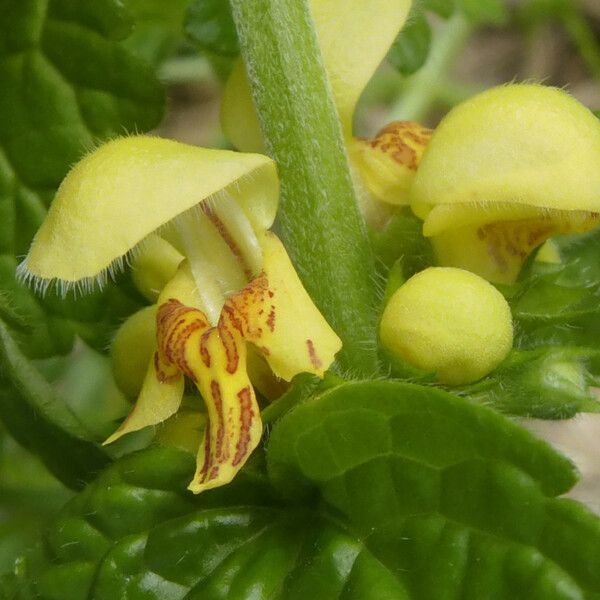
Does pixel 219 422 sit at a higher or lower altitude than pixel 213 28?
lower

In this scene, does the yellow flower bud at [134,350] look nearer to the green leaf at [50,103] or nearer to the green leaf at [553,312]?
the green leaf at [50,103]

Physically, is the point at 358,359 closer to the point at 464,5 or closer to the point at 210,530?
the point at 210,530

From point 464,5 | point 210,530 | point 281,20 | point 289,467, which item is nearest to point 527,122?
point 281,20

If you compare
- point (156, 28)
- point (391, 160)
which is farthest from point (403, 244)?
point (156, 28)

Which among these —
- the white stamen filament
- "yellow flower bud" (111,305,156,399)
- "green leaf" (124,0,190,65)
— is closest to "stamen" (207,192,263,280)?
the white stamen filament

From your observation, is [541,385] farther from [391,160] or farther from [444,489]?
[391,160]
